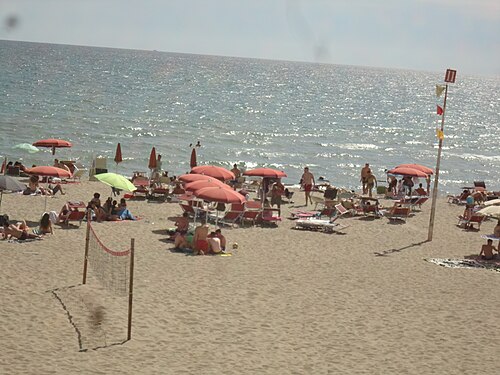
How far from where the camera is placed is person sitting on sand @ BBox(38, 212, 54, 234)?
57.0 feet

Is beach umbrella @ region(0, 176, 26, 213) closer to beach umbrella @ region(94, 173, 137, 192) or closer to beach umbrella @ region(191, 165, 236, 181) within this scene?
beach umbrella @ region(94, 173, 137, 192)

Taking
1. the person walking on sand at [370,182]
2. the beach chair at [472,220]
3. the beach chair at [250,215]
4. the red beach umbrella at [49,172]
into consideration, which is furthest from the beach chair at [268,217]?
the person walking on sand at [370,182]

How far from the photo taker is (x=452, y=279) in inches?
643

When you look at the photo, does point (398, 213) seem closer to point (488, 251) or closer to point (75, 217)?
point (488, 251)

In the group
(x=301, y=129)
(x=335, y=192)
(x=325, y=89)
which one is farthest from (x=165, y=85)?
(x=335, y=192)

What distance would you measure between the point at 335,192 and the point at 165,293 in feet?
38.2

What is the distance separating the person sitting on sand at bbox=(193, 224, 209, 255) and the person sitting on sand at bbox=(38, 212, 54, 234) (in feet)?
10.3

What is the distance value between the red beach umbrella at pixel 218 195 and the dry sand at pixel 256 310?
45.3 inches

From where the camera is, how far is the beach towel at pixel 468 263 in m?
17.7

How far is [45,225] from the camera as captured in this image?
57.3 feet

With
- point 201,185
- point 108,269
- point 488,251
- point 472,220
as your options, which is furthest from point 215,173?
point 108,269

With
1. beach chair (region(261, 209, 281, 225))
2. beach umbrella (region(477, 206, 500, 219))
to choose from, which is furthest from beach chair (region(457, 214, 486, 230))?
beach chair (region(261, 209, 281, 225))

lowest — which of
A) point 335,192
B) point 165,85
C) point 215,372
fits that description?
point 215,372

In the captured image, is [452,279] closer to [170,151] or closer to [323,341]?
[323,341]
